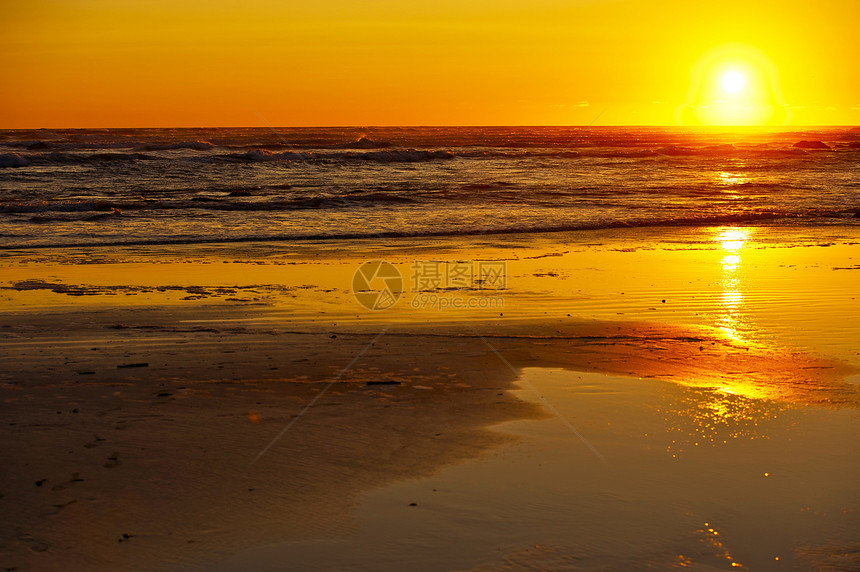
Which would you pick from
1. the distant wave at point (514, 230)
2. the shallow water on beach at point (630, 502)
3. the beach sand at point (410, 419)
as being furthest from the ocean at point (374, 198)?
the shallow water on beach at point (630, 502)

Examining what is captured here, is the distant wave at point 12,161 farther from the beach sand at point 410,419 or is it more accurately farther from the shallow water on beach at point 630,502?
the shallow water on beach at point 630,502

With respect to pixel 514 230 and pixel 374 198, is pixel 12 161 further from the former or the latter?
pixel 514 230

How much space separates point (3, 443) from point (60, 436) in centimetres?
34

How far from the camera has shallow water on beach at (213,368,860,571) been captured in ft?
12.5

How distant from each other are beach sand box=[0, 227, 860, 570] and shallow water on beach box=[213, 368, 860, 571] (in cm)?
2

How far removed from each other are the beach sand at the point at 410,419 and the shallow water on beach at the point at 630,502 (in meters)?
0.02

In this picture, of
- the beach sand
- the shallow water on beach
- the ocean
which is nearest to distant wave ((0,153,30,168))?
the ocean

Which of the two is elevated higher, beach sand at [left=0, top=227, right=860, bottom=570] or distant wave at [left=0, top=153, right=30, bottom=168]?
distant wave at [left=0, top=153, right=30, bottom=168]

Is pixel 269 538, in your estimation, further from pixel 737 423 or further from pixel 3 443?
pixel 737 423

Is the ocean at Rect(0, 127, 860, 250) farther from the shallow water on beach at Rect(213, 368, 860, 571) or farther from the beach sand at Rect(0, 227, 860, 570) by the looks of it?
the shallow water on beach at Rect(213, 368, 860, 571)

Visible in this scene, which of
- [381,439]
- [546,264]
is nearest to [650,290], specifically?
[546,264]

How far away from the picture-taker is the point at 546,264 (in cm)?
1353

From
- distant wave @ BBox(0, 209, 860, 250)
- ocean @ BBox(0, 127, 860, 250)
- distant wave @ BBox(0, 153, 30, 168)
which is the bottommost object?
distant wave @ BBox(0, 209, 860, 250)

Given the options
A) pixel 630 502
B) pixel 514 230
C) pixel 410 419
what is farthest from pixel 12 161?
pixel 630 502
